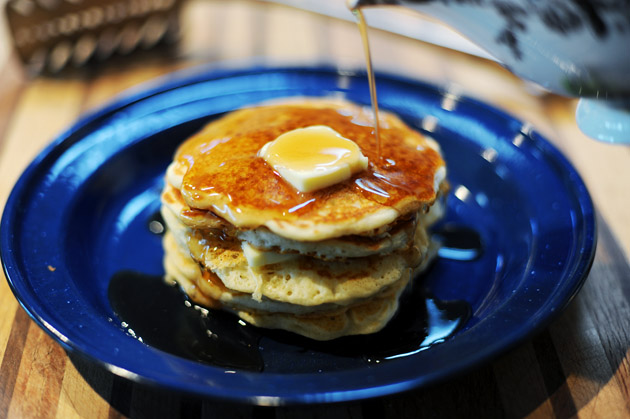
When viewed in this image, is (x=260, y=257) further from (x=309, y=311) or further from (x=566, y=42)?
(x=566, y=42)

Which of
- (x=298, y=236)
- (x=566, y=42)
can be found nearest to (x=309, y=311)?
(x=298, y=236)

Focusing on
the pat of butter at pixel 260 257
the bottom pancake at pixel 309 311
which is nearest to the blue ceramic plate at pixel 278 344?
the bottom pancake at pixel 309 311

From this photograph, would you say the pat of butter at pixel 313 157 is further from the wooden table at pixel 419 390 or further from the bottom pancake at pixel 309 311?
the wooden table at pixel 419 390

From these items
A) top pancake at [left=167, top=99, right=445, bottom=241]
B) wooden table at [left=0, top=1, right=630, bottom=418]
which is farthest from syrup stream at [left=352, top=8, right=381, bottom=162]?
wooden table at [left=0, top=1, right=630, bottom=418]

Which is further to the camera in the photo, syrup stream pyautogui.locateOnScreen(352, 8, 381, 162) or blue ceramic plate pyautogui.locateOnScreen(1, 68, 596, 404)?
syrup stream pyautogui.locateOnScreen(352, 8, 381, 162)

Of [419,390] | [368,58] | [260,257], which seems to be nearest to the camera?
[419,390]

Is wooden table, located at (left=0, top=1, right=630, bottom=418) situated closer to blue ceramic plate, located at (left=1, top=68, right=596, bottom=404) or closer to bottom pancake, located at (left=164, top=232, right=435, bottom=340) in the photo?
blue ceramic plate, located at (left=1, top=68, right=596, bottom=404)

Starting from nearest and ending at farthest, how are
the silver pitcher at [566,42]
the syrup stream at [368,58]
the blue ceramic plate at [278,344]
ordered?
the silver pitcher at [566,42] → the blue ceramic plate at [278,344] → the syrup stream at [368,58]
